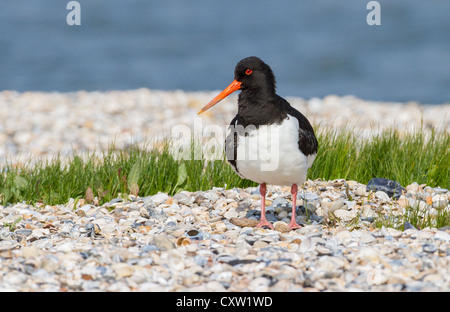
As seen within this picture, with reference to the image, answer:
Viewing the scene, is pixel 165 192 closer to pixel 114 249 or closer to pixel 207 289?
pixel 114 249

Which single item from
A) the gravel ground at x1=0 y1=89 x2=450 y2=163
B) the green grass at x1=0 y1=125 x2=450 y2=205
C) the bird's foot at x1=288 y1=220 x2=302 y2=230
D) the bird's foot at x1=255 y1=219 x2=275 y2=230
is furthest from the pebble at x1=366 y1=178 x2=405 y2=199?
the gravel ground at x1=0 y1=89 x2=450 y2=163

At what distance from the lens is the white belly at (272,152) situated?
598cm

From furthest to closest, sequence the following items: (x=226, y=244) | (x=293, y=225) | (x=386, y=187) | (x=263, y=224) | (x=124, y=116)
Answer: (x=124, y=116) → (x=386, y=187) → (x=263, y=224) → (x=293, y=225) → (x=226, y=244)

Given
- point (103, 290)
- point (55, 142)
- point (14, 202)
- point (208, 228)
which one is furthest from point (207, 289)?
point (55, 142)

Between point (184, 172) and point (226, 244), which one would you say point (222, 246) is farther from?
point (184, 172)

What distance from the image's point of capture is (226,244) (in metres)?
5.61

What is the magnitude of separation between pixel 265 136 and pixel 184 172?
2.07 m

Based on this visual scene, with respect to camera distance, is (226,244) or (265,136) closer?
(226,244)

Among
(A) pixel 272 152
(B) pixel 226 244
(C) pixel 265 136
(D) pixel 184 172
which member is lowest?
(B) pixel 226 244

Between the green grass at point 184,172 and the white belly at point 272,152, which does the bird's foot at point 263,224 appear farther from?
the green grass at point 184,172

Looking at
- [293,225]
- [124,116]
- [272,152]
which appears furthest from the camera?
[124,116]

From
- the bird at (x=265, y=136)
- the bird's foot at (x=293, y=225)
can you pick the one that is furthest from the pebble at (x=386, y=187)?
the bird's foot at (x=293, y=225)

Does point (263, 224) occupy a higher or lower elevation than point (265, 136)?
lower

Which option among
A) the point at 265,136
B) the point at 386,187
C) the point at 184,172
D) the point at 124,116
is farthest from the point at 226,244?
the point at 124,116
